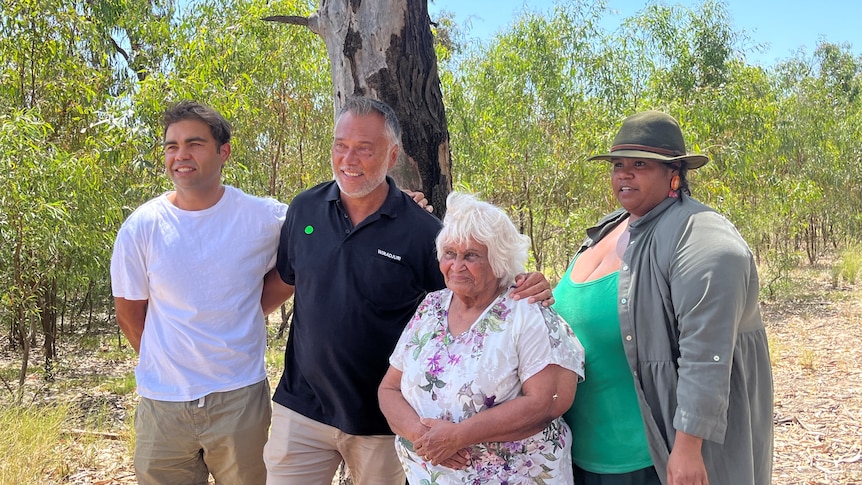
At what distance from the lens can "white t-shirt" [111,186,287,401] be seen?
2658 mm

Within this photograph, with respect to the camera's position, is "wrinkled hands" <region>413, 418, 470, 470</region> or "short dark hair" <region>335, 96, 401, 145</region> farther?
"short dark hair" <region>335, 96, 401, 145</region>

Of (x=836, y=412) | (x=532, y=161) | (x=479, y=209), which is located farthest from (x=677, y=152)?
(x=532, y=161)

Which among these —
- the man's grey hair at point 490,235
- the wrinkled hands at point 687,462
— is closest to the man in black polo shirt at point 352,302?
the man's grey hair at point 490,235

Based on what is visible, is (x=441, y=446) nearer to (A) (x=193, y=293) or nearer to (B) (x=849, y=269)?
(A) (x=193, y=293)

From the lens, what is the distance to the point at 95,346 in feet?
34.5

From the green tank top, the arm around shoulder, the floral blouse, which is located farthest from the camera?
the arm around shoulder

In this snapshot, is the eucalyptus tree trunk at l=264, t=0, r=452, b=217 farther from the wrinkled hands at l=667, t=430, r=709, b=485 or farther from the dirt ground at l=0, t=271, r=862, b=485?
the dirt ground at l=0, t=271, r=862, b=485

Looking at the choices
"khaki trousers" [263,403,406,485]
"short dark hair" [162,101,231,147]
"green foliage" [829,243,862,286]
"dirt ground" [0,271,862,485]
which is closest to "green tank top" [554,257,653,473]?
"khaki trousers" [263,403,406,485]


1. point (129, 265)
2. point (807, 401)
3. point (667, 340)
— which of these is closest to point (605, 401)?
point (667, 340)

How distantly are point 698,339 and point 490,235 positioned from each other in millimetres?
680

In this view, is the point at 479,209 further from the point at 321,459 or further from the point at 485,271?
the point at 321,459

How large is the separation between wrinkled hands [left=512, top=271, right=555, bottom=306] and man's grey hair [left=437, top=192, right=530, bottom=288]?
0.04 m

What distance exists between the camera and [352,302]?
2.45 metres

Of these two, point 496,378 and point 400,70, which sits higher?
point 400,70
